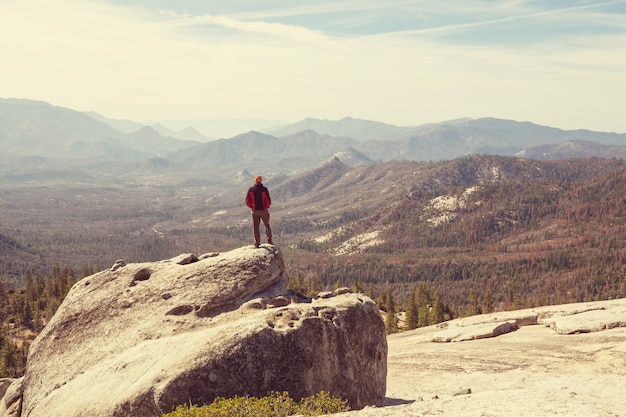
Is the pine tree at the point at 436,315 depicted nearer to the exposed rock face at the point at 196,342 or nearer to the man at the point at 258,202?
the exposed rock face at the point at 196,342

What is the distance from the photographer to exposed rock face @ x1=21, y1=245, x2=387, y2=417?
24156 mm

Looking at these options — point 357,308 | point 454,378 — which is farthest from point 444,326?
point 357,308

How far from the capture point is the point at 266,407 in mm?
22328

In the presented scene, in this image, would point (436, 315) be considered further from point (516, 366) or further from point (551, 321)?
point (516, 366)

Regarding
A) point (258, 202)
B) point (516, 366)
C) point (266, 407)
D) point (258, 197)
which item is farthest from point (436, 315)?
point (266, 407)

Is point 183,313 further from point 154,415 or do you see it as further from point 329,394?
point 329,394

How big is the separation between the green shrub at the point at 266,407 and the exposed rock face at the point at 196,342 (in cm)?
112

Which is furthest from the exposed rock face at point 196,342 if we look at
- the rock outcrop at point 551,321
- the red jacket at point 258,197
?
the rock outcrop at point 551,321

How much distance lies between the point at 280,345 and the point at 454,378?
19324 mm

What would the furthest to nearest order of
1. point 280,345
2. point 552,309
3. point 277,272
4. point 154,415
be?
1. point 552,309
2. point 277,272
3. point 280,345
4. point 154,415

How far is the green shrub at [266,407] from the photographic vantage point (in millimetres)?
21359

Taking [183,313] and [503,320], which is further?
[503,320]

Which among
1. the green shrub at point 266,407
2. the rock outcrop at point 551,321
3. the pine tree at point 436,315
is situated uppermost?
the green shrub at point 266,407

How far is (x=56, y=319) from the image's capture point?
3494 centimetres
